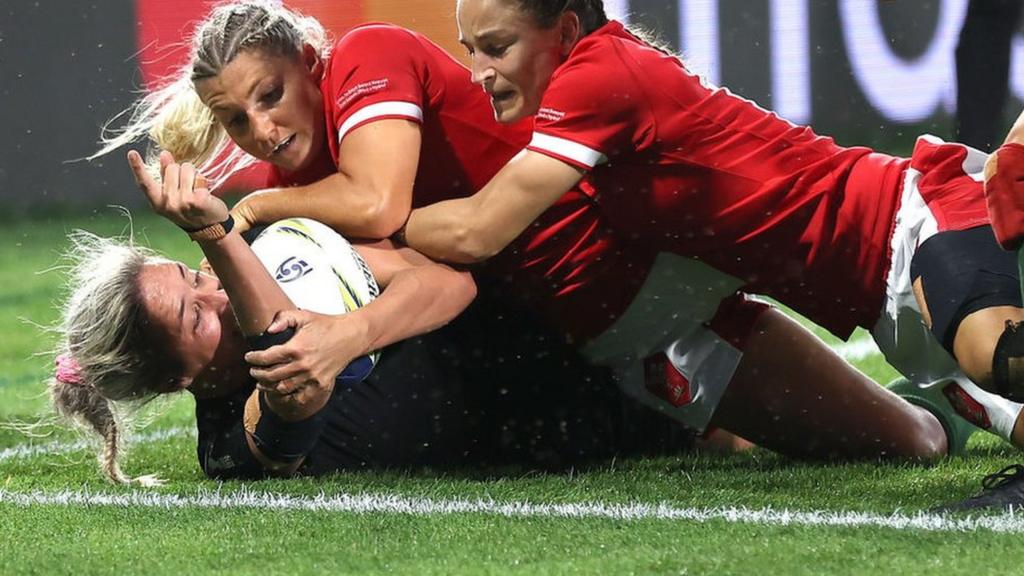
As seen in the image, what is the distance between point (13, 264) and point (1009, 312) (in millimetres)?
7739

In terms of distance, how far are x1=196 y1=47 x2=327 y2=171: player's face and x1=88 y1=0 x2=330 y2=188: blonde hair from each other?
0.03m

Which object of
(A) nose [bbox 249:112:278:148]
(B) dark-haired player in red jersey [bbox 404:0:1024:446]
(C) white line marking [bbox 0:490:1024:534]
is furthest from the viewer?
(A) nose [bbox 249:112:278:148]

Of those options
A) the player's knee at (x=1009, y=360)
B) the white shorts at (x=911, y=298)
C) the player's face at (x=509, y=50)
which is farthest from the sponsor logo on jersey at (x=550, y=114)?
the player's knee at (x=1009, y=360)

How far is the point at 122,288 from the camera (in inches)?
171

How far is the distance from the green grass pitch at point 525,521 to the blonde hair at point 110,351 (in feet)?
0.65

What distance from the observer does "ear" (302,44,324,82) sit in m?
4.63

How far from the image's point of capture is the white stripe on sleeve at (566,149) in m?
3.96

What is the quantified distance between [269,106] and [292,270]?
1.86 ft

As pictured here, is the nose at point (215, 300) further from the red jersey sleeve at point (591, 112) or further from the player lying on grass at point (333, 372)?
the red jersey sleeve at point (591, 112)

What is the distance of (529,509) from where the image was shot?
12.7ft

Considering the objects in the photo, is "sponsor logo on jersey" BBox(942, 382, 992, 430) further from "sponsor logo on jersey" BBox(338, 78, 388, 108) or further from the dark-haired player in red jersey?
"sponsor logo on jersey" BBox(338, 78, 388, 108)

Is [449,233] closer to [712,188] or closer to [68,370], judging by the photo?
[712,188]

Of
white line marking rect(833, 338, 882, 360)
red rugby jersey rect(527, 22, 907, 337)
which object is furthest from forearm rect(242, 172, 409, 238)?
white line marking rect(833, 338, 882, 360)

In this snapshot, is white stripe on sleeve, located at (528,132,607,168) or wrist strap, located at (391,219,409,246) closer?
white stripe on sleeve, located at (528,132,607,168)
